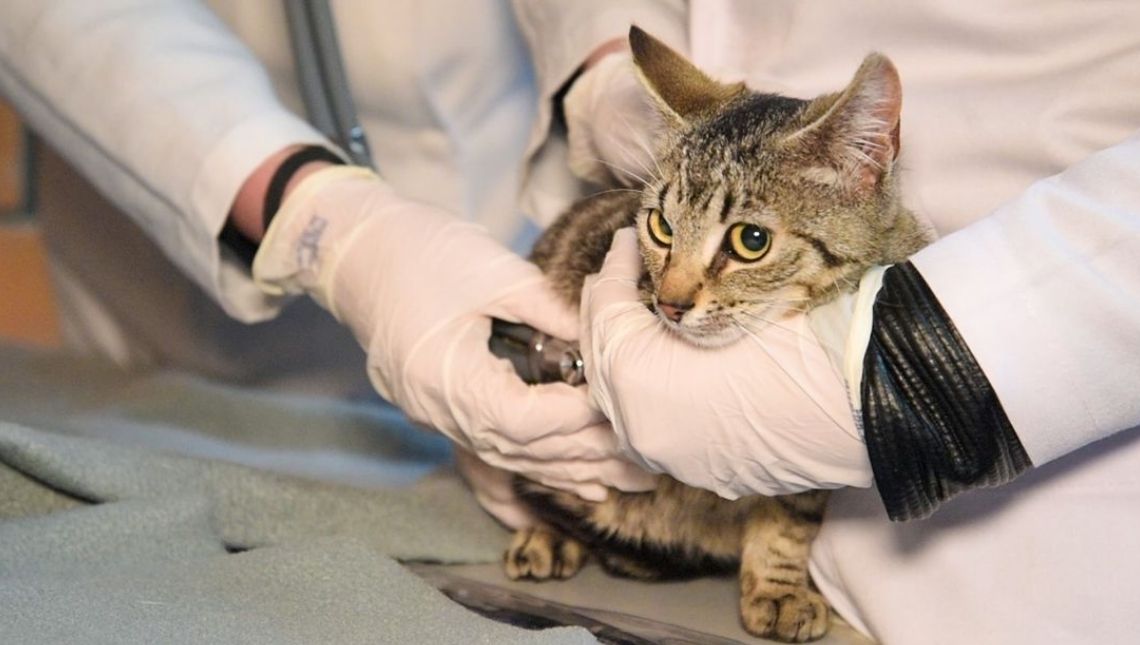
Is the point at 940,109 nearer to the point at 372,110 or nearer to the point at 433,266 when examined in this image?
the point at 433,266

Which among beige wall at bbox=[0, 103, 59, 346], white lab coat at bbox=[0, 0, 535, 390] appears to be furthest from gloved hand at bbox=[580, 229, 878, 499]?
beige wall at bbox=[0, 103, 59, 346]

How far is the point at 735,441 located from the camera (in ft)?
3.03

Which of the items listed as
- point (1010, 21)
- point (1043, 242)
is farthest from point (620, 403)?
point (1010, 21)

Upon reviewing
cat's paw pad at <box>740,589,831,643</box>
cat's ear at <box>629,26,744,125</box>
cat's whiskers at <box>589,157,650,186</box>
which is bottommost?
cat's paw pad at <box>740,589,831,643</box>

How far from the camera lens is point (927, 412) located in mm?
821

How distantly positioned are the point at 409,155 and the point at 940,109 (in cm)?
77

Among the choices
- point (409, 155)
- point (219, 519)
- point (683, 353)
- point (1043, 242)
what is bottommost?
point (219, 519)

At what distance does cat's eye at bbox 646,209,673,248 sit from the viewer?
39.4 inches

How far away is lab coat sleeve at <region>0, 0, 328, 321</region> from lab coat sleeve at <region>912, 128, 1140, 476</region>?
80 cm

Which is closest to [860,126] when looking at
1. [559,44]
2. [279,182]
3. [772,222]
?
[772,222]

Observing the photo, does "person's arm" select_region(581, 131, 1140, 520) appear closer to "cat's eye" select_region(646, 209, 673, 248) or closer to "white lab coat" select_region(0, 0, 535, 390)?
"cat's eye" select_region(646, 209, 673, 248)

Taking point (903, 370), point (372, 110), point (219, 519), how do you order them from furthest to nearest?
point (372, 110) → point (219, 519) → point (903, 370)

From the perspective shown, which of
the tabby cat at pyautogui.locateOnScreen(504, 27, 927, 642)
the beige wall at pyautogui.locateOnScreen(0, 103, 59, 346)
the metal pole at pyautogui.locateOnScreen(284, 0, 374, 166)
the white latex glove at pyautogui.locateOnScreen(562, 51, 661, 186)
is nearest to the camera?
the tabby cat at pyautogui.locateOnScreen(504, 27, 927, 642)

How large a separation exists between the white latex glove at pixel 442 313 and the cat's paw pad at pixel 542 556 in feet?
0.20
